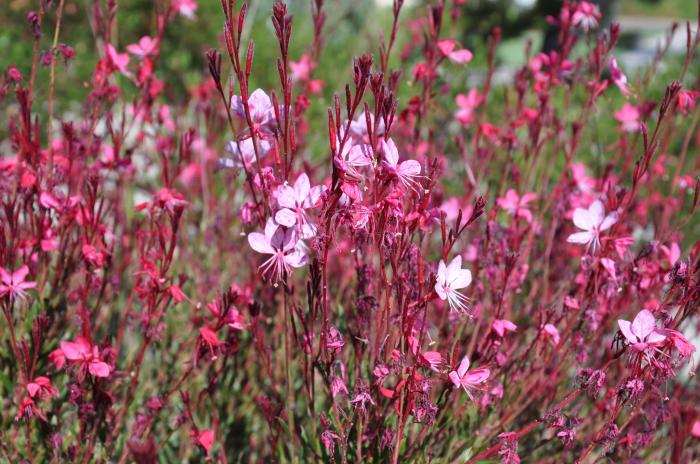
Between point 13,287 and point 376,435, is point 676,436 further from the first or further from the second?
point 13,287

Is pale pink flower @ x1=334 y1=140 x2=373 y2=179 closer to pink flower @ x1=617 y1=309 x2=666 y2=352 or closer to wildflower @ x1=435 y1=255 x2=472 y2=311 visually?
wildflower @ x1=435 y1=255 x2=472 y2=311

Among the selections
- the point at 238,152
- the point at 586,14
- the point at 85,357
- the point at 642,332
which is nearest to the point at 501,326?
the point at 642,332

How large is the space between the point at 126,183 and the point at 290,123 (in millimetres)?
1952

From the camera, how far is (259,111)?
4.79 feet

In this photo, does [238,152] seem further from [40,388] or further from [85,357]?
[40,388]

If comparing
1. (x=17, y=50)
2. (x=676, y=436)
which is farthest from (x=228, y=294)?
(x=17, y=50)

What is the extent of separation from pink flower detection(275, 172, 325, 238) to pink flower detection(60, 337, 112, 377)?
0.59m

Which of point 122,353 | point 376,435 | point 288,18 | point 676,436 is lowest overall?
point 122,353

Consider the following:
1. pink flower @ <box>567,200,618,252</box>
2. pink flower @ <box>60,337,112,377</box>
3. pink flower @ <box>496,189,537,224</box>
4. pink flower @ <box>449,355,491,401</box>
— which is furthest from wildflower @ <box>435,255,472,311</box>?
pink flower @ <box>60,337,112,377</box>

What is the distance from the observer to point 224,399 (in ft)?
7.12

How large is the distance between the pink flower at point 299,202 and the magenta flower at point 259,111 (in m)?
0.15

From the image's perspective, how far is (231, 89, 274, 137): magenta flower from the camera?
1.42m

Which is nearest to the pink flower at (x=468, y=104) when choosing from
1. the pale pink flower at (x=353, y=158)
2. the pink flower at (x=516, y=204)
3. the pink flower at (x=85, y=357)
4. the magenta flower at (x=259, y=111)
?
the pink flower at (x=516, y=204)

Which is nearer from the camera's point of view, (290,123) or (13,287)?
(290,123)
